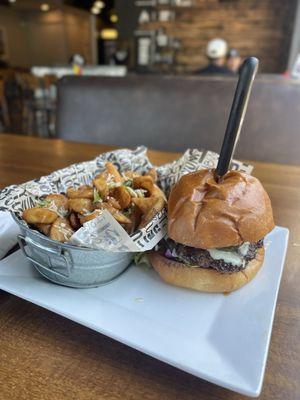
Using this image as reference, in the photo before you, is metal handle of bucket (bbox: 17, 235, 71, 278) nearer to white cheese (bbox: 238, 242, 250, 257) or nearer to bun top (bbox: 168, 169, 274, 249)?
bun top (bbox: 168, 169, 274, 249)

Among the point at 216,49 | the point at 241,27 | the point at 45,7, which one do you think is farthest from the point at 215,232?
the point at 45,7

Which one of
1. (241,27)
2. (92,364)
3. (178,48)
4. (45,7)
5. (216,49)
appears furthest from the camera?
(45,7)

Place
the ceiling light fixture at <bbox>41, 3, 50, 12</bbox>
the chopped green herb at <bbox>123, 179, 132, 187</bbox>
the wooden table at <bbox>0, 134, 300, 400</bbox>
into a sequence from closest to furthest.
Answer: the wooden table at <bbox>0, 134, 300, 400</bbox> < the chopped green herb at <bbox>123, 179, 132, 187</bbox> < the ceiling light fixture at <bbox>41, 3, 50, 12</bbox>

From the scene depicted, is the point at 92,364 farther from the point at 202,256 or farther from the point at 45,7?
the point at 45,7

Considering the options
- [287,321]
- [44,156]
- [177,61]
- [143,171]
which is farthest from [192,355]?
[177,61]

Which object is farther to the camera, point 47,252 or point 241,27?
point 241,27

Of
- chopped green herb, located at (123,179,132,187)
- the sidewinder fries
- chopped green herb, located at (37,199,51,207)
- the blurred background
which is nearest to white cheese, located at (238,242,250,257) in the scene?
the sidewinder fries

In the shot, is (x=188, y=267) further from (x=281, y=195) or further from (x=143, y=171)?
(x=281, y=195)
